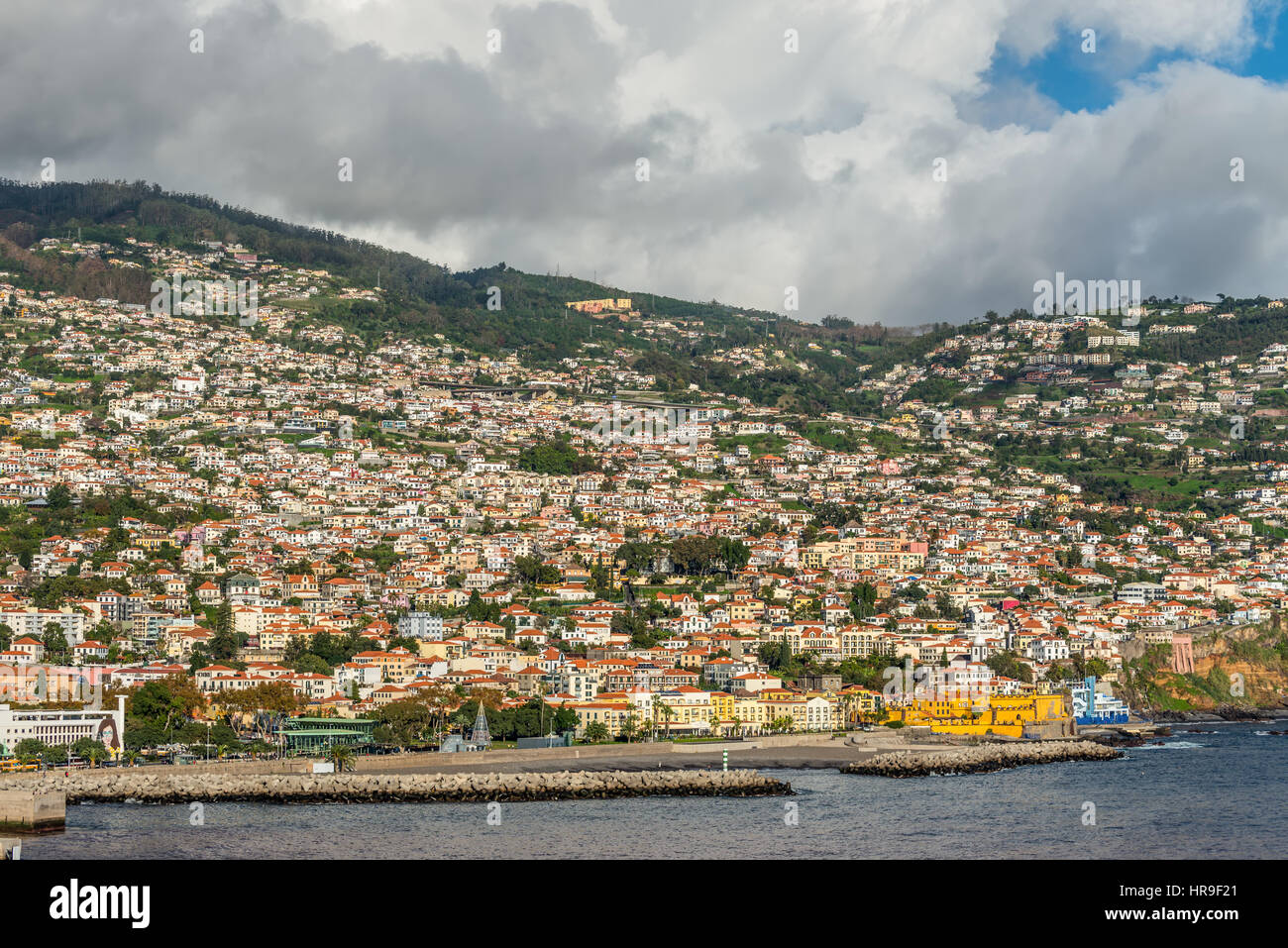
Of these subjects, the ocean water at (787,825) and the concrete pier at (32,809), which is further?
the concrete pier at (32,809)

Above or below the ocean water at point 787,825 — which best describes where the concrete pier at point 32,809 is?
above

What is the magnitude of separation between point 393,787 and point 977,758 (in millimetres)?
16229

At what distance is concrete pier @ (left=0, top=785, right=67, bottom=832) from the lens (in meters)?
25.0

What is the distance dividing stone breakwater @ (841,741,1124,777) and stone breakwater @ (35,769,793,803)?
4939mm

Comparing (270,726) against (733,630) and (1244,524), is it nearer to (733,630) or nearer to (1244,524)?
(733,630)

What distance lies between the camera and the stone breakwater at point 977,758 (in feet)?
123

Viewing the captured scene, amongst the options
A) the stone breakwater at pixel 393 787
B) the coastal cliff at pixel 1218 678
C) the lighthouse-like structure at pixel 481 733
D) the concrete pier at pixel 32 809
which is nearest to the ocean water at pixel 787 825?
the concrete pier at pixel 32 809

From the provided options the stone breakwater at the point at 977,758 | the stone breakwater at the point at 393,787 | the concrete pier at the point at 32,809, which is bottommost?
the stone breakwater at the point at 977,758

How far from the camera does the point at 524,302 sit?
5148 inches

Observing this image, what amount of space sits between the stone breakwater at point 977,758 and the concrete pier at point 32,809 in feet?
62.4

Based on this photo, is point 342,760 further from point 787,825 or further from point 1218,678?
point 1218,678

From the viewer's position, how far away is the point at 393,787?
31.7 meters

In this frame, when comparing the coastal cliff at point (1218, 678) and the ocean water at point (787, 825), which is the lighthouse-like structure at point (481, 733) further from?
the coastal cliff at point (1218, 678)

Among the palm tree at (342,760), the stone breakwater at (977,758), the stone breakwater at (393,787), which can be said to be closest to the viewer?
the stone breakwater at (393,787)
